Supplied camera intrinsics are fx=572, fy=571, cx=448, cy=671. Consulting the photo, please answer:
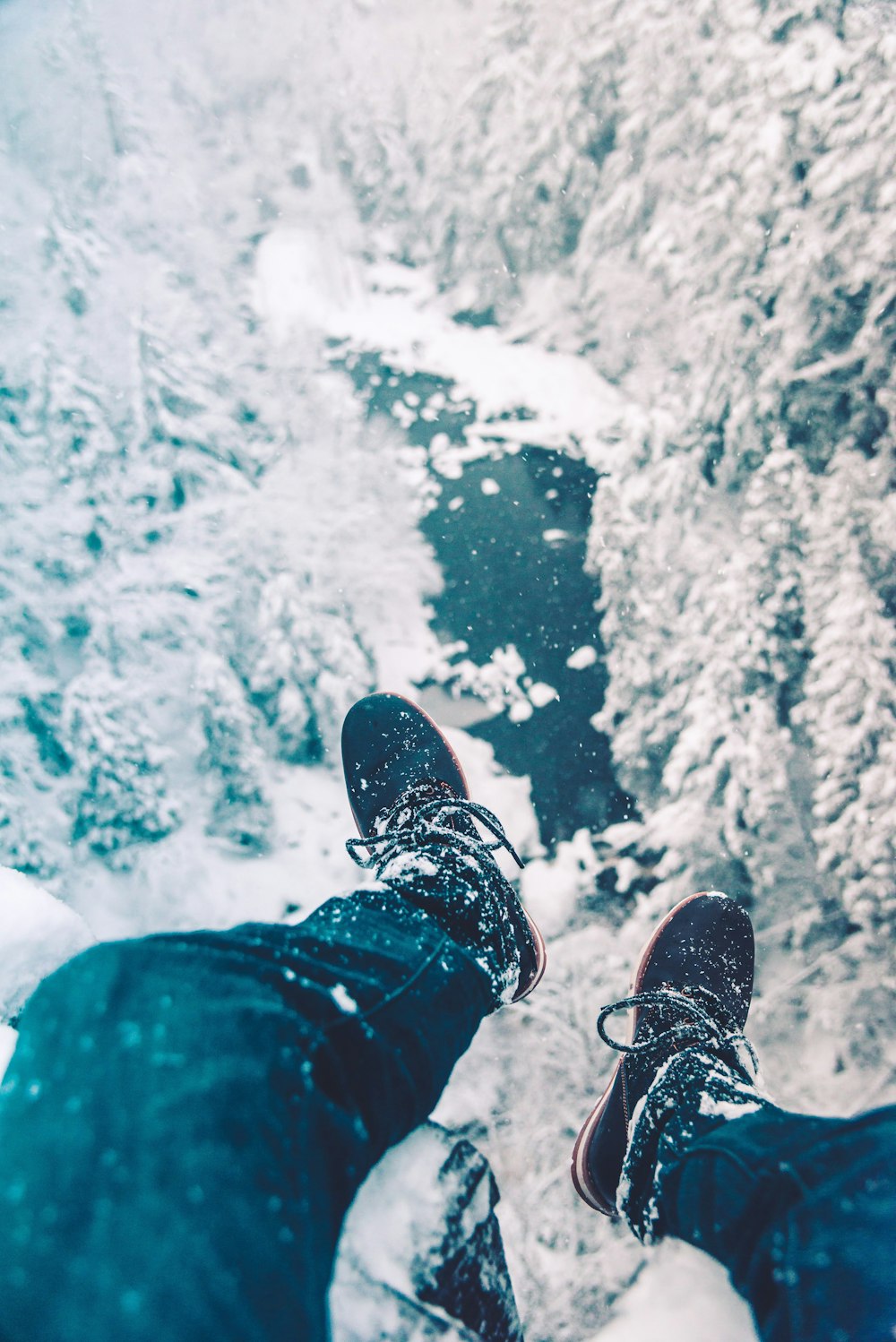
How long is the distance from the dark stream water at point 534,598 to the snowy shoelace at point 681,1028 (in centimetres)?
277

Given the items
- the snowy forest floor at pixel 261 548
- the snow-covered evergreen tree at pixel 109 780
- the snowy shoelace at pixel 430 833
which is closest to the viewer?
the snowy shoelace at pixel 430 833

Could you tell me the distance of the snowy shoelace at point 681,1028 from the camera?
175cm

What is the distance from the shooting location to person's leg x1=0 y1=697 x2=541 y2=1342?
59 cm

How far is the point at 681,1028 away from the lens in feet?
5.97

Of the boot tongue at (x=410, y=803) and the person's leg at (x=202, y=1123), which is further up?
the person's leg at (x=202, y=1123)

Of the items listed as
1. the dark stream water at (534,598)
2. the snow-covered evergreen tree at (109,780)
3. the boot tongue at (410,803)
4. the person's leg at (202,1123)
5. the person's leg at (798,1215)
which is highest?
the person's leg at (202,1123)

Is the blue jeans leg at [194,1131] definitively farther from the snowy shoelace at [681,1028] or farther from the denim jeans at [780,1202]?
the snowy shoelace at [681,1028]

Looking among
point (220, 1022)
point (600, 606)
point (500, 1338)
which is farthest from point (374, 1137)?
point (600, 606)

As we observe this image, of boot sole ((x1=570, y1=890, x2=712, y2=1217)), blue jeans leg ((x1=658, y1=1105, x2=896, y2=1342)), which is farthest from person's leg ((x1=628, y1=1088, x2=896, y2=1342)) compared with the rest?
boot sole ((x1=570, y1=890, x2=712, y2=1217))

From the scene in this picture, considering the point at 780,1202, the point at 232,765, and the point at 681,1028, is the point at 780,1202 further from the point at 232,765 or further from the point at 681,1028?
the point at 232,765

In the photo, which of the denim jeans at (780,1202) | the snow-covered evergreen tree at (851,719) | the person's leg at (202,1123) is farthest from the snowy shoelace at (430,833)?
the snow-covered evergreen tree at (851,719)

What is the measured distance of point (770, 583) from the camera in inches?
155

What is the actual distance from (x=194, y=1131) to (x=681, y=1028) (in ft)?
5.44

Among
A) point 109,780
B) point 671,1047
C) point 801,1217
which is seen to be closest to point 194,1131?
point 801,1217
